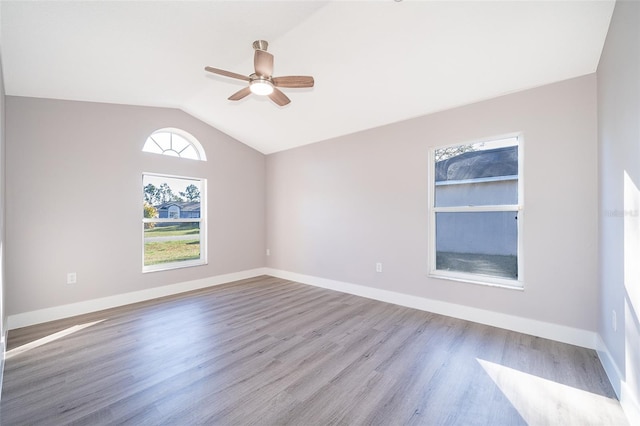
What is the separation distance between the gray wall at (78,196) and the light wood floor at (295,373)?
0.61 metres

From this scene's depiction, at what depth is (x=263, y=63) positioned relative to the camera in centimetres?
210

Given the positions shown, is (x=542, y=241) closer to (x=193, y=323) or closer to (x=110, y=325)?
(x=193, y=323)

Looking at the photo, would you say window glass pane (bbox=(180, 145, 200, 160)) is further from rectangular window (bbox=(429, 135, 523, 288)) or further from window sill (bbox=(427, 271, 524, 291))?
window sill (bbox=(427, 271, 524, 291))

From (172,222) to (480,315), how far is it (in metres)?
4.51

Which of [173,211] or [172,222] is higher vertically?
[173,211]

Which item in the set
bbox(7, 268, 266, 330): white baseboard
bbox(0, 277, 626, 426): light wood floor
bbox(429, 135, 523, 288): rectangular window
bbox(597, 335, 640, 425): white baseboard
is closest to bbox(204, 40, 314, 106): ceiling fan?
bbox(429, 135, 523, 288): rectangular window

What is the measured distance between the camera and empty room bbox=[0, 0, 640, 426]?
1774 mm

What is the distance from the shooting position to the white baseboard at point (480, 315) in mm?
2434

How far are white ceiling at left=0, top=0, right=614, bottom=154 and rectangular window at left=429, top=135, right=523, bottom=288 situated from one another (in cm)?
64

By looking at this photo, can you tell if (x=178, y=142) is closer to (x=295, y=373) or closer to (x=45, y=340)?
(x=45, y=340)

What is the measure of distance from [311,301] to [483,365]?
218cm

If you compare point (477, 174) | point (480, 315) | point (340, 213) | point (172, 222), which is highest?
point (477, 174)

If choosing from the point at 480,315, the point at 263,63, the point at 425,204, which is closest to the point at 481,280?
the point at 480,315

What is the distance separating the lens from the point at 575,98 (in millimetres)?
2441
